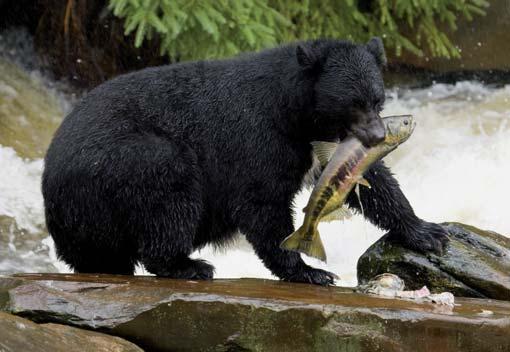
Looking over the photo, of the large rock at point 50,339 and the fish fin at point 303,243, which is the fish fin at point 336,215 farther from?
the large rock at point 50,339

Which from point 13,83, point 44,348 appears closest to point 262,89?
point 44,348

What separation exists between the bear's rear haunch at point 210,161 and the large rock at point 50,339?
1.11 metres

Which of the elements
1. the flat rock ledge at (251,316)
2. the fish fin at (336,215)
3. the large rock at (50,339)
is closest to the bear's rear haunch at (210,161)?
the fish fin at (336,215)

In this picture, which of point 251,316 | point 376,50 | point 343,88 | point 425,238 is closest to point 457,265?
point 425,238

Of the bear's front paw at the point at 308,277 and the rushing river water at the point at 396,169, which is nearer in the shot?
the bear's front paw at the point at 308,277

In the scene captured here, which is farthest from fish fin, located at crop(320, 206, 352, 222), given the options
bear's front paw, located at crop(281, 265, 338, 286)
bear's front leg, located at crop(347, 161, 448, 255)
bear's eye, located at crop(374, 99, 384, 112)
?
bear's eye, located at crop(374, 99, 384, 112)

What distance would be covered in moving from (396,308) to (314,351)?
18.6 inches

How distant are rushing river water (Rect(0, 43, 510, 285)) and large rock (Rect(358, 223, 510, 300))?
1.83 meters

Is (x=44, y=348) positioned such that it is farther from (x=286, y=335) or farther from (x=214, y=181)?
(x=214, y=181)

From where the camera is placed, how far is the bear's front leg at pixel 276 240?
5.68 metres

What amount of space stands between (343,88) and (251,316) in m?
1.55

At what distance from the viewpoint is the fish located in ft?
17.4

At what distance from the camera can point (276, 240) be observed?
569cm

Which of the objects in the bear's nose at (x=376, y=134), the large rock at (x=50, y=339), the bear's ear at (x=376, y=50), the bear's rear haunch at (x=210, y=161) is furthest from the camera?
the bear's ear at (x=376, y=50)
